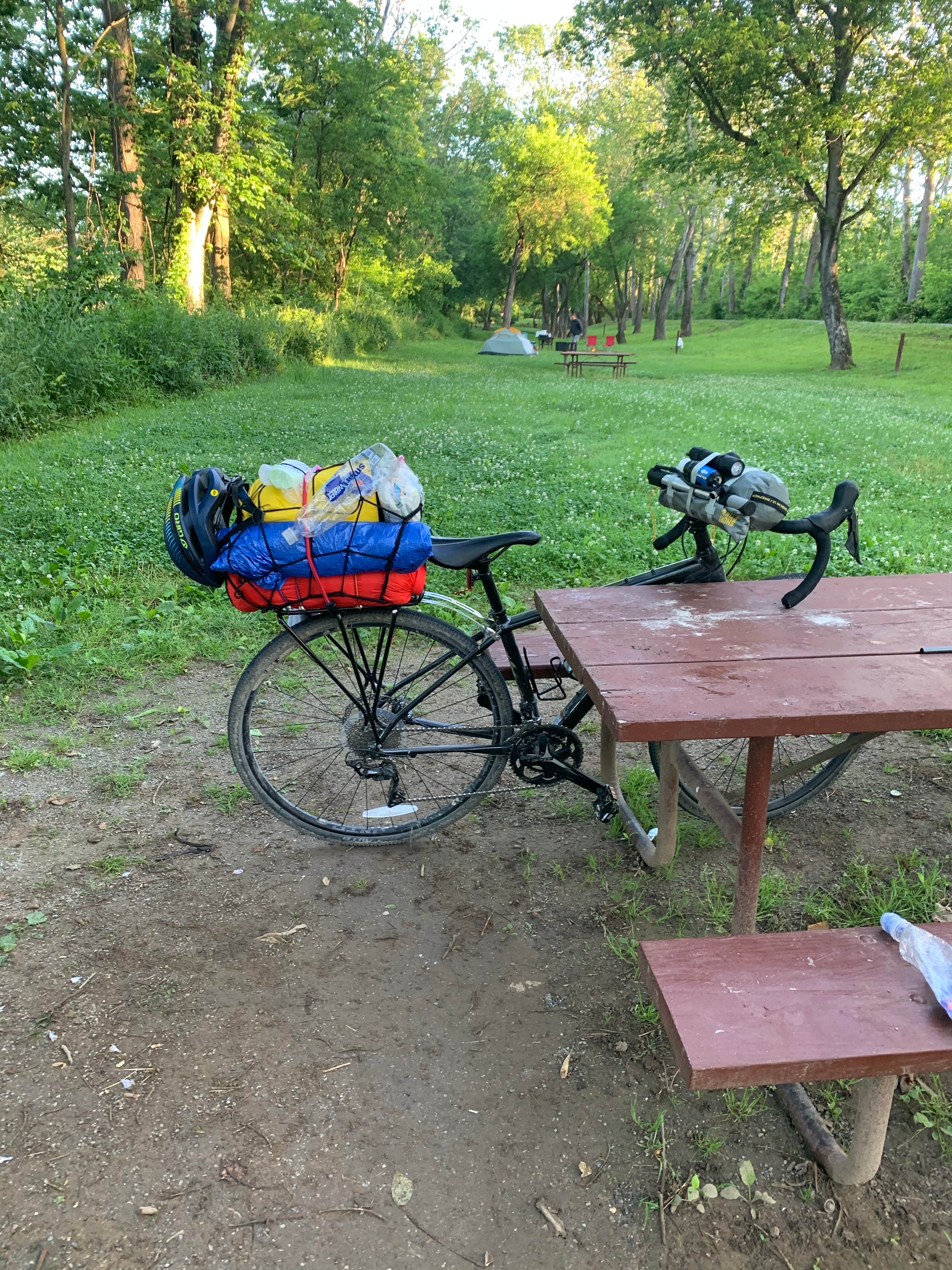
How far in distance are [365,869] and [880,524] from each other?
517 centimetres

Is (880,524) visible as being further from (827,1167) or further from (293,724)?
(827,1167)

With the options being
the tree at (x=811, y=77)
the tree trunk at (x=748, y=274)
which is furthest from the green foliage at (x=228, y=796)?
the tree trunk at (x=748, y=274)

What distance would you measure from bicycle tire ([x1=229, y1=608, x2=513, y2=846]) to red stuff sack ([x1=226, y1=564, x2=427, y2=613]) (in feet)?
0.62

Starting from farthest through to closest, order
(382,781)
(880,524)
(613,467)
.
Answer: (613,467)
(880,524)
(382,781)

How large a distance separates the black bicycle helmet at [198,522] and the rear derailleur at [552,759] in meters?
1.12

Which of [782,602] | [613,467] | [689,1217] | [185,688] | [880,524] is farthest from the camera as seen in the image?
[613,467]

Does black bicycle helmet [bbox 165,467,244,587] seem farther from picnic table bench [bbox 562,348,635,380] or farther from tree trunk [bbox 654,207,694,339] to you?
tree trunk [bbox 654,207,694,339]

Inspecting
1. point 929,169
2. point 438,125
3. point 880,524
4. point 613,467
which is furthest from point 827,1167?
point 438,125

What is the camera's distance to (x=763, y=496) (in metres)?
Result: 2.28

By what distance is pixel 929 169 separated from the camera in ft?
76.0

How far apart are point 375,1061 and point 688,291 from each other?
42.0 m

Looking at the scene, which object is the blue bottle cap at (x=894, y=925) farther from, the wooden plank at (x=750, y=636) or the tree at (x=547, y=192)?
the tree at (x=547, y=192)

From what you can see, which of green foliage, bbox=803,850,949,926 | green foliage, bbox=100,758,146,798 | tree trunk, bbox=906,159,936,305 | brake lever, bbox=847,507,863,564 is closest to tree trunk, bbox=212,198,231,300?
green foliage, bbox=100,758,146,798

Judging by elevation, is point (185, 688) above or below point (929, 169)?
below
